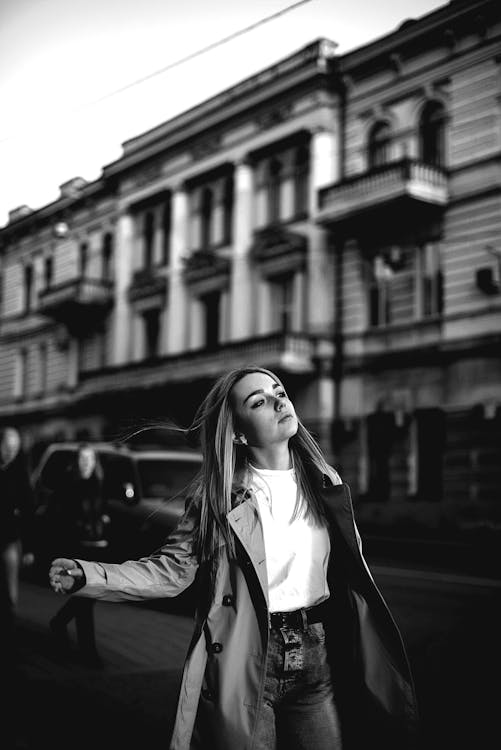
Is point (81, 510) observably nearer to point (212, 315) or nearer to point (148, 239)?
point (212, 315)

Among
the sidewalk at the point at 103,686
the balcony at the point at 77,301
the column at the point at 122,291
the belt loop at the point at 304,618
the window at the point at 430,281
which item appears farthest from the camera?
the balcony at the point at 77,301

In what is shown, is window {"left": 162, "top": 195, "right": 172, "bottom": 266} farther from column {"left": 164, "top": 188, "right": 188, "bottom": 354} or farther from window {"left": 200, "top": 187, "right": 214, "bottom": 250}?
window {"left": 200, "top": 187, "right": 214, "bottom": 250}

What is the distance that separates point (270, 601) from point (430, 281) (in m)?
20.3

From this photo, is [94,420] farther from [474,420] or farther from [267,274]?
[474,420]

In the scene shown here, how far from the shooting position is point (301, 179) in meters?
26.5

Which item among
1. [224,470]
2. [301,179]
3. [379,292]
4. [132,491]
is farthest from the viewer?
[301,179]

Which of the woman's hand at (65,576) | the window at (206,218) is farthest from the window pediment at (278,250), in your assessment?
the woman's hand at (65,576)

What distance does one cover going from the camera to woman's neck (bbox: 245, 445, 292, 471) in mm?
3070

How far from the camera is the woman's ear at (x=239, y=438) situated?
122 inches

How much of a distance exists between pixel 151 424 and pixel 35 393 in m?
36.9

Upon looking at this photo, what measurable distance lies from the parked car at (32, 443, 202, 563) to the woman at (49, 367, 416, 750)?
22.1ft

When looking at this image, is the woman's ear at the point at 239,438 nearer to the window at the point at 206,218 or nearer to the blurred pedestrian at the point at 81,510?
the blurred pedestrian at the point at 81,510

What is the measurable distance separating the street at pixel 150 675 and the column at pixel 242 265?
1782 centimetres

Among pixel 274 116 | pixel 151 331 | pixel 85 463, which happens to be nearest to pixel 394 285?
pixel 274 116
